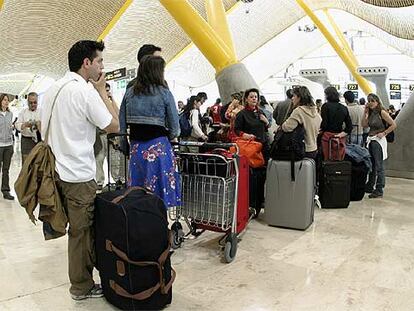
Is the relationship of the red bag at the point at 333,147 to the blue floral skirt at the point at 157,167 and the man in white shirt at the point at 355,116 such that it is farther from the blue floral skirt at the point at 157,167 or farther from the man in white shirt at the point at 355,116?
the blue floral skirt at the point at 157,167

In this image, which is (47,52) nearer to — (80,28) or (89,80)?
(80,28)

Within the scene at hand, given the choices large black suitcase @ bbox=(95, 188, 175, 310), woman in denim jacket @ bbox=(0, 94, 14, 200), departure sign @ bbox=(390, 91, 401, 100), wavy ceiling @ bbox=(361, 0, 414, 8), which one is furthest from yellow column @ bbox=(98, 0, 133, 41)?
departure sign @ bbox=(390, 91, 401, 100)

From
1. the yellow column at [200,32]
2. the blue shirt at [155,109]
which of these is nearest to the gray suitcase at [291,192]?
the blue shirt at [155,109]

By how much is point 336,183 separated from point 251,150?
64.0 inches

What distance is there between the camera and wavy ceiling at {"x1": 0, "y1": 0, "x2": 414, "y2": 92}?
50.7 feet

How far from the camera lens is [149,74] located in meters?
3.24

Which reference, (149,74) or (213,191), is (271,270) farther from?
(149,74)

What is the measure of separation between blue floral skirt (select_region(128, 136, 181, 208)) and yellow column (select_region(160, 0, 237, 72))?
5.59 metres

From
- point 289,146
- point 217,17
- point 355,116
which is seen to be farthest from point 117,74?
point 289,146

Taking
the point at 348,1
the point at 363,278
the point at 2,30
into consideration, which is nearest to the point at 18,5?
the point at 2,30

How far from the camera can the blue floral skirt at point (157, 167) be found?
329 cm

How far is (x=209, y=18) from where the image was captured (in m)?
10.6

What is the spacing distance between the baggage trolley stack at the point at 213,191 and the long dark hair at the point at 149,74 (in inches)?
23.8

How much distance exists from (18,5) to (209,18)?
892cm
